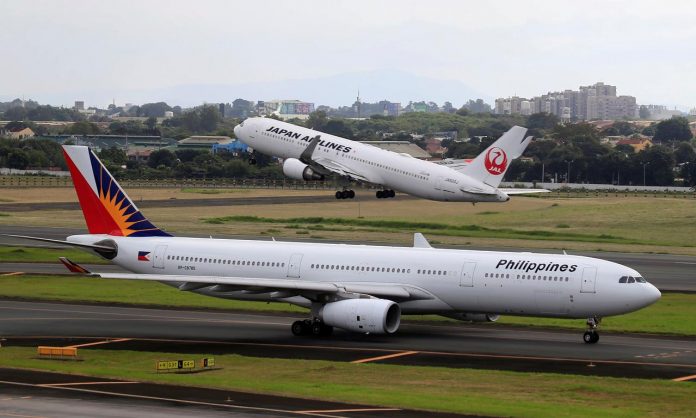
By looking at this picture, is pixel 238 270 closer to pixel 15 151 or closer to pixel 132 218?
pixel 132 218

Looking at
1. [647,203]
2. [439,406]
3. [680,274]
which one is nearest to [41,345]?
[439,406]

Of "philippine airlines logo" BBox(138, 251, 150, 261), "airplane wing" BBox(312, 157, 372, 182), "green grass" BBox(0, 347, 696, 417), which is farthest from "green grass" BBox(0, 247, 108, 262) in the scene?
"green grass" BBox(0, 347, 696, 417)

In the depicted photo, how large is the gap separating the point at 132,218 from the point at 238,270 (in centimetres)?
624

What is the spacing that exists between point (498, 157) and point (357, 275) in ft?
129

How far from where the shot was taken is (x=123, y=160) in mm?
196375

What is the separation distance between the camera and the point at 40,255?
8431 cm

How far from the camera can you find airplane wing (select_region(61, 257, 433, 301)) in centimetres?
5050

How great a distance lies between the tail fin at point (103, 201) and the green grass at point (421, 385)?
42.5ft

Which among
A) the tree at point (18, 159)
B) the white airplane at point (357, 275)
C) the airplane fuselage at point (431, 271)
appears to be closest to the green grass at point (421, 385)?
the white airplane at point (357, 275)

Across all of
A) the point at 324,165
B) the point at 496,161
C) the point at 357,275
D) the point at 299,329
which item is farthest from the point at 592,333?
the point at 324,165

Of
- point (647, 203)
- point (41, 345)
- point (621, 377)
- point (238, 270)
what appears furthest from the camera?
point (647, 203)

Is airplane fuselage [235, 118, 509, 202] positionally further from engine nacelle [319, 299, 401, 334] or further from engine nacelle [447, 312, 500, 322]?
engine nacelle [319, 299, 401, 334]

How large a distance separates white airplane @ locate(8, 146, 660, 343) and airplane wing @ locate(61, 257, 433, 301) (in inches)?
1.6

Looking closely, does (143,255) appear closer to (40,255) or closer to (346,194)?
(40,255)
